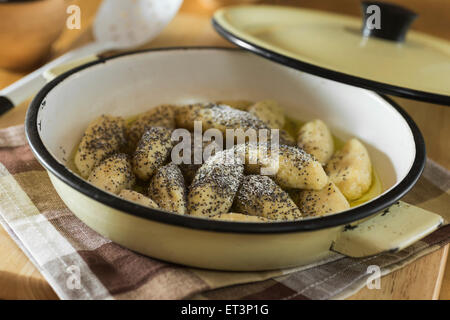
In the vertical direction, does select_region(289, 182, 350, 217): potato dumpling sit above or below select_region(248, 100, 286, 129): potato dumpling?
below

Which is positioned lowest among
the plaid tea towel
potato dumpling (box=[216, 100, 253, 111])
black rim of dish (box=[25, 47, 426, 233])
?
the plaid tea towel

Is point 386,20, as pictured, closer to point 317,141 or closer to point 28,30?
point 317,141

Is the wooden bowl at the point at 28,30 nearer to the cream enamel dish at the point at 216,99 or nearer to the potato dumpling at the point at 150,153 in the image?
the cream enamel dish at the point at 216,99

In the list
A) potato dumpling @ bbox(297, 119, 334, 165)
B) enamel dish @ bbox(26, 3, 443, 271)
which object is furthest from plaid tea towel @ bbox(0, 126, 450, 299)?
potato dumpling @ bbox(297, 119, 334, 165)

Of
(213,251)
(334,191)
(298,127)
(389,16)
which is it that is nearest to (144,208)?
(213,251)

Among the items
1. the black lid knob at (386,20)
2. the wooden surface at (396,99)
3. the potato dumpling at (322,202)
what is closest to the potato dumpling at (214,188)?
the potato dumpling at (322,202)

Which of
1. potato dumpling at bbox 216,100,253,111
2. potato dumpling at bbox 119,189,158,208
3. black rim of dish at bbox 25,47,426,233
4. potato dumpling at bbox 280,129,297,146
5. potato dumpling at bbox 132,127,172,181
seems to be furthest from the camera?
potato dumpling at bbox 216,100,253,111

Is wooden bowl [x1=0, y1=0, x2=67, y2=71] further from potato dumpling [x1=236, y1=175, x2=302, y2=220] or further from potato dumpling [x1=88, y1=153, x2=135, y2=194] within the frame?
potato dumpling [x1=236, y1=175, x2=302, y2=220]
